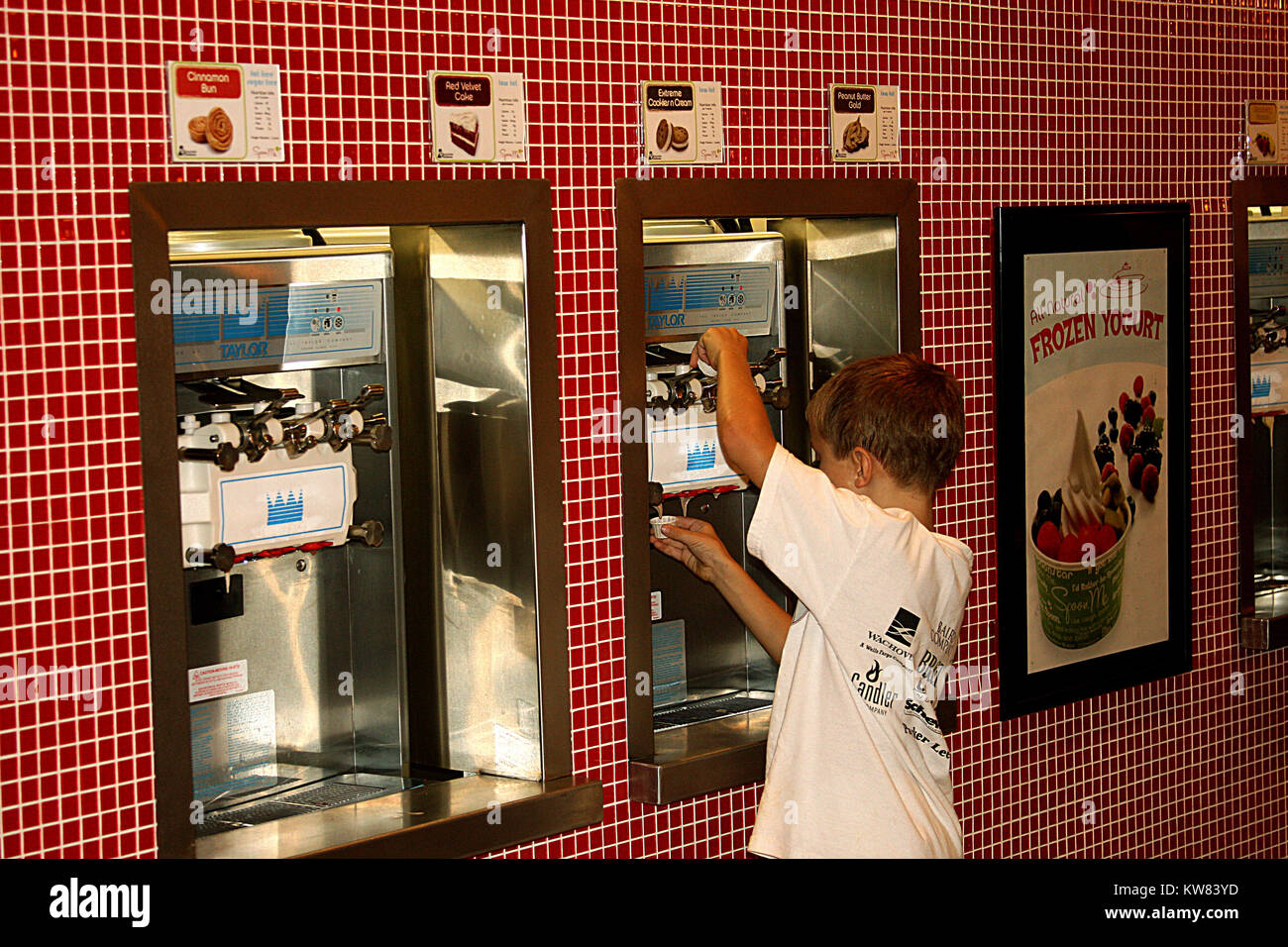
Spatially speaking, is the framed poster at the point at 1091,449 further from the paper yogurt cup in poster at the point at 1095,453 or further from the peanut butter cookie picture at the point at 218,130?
the peanut butter cookie picture at the point at 218,130

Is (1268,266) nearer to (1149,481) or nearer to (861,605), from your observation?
(1149,481)

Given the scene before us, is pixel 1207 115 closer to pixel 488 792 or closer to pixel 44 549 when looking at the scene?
pixel 488 792

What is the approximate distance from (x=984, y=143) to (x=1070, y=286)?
425mm

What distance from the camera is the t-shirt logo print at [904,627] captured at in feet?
7.20

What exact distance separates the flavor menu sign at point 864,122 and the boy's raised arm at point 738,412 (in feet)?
2.38

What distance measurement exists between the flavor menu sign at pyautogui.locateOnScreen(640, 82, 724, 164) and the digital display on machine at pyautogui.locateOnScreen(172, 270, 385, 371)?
0.59 m

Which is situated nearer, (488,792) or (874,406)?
(874,406)

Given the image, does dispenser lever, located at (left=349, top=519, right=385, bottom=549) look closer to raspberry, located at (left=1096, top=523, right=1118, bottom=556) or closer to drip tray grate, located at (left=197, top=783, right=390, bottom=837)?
drip tray grate, located at (left=197, top=783, right=390, bottom=837)

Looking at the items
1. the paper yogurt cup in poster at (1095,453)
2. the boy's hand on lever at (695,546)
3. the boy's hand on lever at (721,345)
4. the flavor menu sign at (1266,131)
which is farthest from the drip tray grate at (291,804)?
the flavor menu sign at (1266,131)

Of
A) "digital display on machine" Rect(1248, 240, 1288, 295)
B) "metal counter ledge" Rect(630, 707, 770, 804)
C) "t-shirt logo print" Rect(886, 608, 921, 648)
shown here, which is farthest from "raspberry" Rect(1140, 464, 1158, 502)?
"t-shirt logo print" Rect(886, 608, 921, 648)

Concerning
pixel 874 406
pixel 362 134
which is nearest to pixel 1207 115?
pixel 874 406

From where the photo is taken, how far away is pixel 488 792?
103 inches

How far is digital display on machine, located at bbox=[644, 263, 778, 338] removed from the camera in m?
2.93

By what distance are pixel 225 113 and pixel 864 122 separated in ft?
4.63
